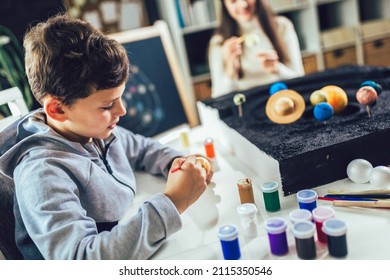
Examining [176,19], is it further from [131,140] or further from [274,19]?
[131,140]

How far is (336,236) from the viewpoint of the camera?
51 centimetres

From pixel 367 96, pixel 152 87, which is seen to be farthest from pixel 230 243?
pixel 152 87

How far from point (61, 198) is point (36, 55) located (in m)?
0.25

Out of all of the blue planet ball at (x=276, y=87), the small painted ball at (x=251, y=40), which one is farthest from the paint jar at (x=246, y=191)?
the small painted ball at (x=251, y=40)

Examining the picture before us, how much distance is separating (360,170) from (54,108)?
0.54 meters

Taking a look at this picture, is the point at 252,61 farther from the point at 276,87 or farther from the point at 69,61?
the point at 69,61

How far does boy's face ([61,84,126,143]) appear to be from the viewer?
2.17 ft

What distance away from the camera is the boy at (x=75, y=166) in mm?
570

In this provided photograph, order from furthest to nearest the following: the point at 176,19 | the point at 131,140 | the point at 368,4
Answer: the point at 368,4 → the point at 176,19 → the point at 131,140

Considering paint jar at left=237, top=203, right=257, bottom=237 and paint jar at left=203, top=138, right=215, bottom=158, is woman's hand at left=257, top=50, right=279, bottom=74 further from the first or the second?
paint jar at left=237, top=203, right=257, bottom=237

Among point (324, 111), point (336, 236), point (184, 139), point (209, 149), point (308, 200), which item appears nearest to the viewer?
point (336, 236)

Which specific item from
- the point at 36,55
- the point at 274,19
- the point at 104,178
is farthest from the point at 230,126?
the point at 274,19

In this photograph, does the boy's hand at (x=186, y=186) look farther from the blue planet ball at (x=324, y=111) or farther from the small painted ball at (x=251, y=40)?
the small painted ball at (x=251, y=40)

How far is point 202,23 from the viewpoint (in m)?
2.26
